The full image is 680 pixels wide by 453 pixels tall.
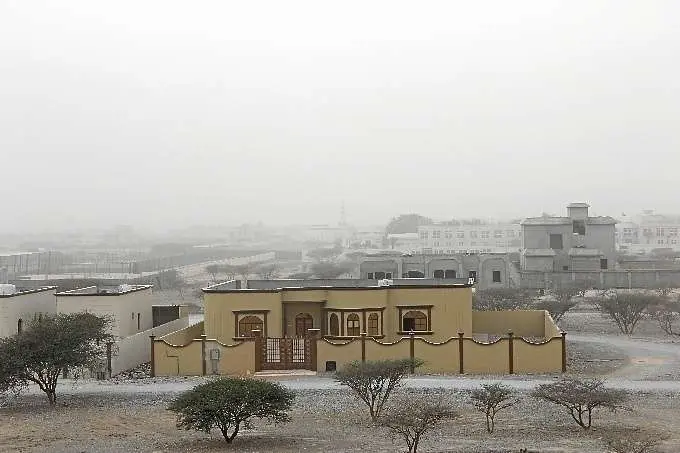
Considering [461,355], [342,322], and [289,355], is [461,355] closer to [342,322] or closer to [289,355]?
[342,322]

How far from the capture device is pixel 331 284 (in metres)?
33.2

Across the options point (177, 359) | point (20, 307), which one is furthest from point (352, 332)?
point (20, 307)

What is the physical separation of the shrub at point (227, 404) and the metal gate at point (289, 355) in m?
8.85

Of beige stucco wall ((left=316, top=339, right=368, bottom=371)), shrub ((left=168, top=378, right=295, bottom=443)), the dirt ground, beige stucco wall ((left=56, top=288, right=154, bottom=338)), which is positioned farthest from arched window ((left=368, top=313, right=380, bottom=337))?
shrub ((left=168, top=378, right=295, bottom=443))

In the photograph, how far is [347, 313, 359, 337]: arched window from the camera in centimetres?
2933

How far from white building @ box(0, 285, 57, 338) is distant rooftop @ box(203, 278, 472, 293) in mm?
7565

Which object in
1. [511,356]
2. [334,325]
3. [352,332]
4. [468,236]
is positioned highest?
[468,236]

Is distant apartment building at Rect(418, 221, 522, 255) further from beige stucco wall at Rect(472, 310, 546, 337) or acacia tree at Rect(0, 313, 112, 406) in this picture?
acacia tree at Rect(0, 313, 112, 406)

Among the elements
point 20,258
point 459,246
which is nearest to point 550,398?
point 20,258

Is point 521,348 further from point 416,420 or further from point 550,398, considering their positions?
point 416,420

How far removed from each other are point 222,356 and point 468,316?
939cm

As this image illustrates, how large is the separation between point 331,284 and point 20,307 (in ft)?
40.9

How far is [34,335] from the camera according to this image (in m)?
21.9

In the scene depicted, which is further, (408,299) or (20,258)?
(20,258)
